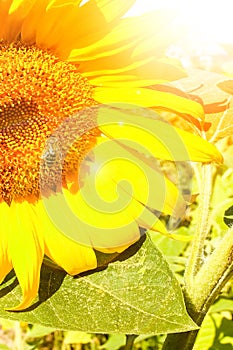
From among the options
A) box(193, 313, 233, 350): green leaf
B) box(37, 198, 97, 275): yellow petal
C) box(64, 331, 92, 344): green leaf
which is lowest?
box(64, 331, 92, 344): green leaf

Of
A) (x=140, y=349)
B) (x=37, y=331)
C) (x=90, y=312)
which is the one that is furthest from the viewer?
(x=140, y=349)

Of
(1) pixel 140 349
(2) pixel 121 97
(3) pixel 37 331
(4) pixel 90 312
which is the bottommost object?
(1) pixel 140 349

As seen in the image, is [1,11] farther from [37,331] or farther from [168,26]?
[37,331]

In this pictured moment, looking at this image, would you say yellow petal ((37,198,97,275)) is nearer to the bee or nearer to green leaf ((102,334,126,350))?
the bee

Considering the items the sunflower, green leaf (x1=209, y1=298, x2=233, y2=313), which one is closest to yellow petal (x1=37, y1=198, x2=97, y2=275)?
the sunflower

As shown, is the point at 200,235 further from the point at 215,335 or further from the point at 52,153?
the point at 215,335

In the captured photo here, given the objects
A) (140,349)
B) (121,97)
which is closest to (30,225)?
(121,97)

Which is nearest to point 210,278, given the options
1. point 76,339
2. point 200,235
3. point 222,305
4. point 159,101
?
point 200,235
